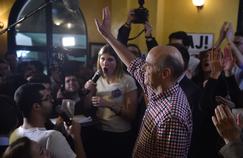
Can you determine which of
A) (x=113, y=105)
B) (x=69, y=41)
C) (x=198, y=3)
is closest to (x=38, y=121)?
(x=113, y=105)

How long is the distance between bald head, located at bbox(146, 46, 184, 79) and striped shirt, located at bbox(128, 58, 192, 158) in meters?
0.08

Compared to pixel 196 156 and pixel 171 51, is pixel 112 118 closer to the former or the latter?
pixel 196 156

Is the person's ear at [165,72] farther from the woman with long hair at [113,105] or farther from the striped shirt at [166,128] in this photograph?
the woman with long hair at [113,105]

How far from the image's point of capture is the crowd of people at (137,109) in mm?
1315

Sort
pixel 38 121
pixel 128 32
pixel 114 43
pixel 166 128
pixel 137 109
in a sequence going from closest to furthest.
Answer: pixel 166 128, pixel 38 121, pixel 114 43, pixel 137 109, pixel 128 32

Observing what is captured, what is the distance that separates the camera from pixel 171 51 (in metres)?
1.42

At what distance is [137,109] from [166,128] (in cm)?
84

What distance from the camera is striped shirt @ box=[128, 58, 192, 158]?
1311 millimetres

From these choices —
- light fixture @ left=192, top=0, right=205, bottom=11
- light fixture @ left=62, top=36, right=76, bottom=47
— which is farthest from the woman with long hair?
light fixture @ left=62, top=36, right=76, bottom=47

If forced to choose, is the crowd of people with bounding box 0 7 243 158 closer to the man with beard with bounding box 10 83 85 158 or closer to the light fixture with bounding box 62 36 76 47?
the man with beard with bounding box 10 83 85 158

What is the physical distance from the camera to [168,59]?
4.59 ft

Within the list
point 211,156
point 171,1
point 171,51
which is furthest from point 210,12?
point 171,51

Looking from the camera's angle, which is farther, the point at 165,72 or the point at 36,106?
the point at 36,106

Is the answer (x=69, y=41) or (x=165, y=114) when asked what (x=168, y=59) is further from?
(x=69, y=41)
